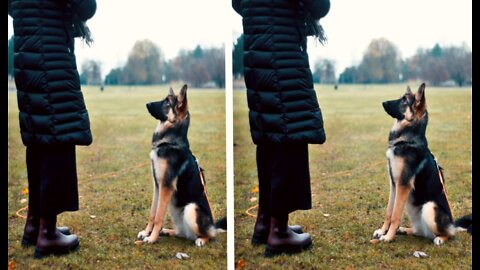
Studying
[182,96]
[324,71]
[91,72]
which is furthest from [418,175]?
[91,72]

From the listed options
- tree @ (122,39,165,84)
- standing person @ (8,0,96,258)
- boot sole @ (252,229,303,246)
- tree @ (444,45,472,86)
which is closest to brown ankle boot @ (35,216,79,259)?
standing person @ (8,0,96,258)

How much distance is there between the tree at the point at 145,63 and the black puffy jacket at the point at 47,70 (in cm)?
33

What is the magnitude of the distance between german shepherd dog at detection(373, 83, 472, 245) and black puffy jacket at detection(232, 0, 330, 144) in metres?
0.44

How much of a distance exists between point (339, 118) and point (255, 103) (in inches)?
19.7

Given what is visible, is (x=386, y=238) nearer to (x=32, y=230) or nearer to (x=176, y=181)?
(x=176, y=181)

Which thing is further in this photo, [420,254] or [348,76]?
[348,76]

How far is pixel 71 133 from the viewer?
3.55 m

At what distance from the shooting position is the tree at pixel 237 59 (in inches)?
143

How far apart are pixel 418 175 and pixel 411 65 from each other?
603mm

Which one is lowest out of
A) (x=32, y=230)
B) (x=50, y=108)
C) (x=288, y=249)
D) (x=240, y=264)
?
(x=240, y=264)

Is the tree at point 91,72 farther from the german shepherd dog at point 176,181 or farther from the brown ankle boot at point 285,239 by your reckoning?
the brown ankle boot at point 285,239

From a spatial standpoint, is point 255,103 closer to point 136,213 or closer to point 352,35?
point 352,35

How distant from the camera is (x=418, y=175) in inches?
136
